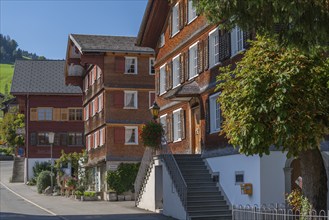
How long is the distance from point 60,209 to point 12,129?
126 ft

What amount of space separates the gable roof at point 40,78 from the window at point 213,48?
38.9 m

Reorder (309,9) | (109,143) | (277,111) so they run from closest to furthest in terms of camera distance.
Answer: (309,9), (277,111), (109,143)

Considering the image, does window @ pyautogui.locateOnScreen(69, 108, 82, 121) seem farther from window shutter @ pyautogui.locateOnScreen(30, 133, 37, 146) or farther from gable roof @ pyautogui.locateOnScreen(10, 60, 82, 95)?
window shutter @ pyautogui.locateOnScreen(30, 133, 37, 146)

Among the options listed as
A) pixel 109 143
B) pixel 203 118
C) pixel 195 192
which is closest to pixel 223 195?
pixel 195 192

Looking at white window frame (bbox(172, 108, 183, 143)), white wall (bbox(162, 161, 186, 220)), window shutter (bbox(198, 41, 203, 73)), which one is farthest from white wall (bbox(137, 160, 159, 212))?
window shutter (bbox(198, 41, 203, 73))

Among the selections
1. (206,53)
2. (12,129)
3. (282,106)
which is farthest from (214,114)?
(12,129)

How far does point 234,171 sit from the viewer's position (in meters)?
24.5

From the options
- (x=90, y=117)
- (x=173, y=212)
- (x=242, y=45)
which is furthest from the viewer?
(x=90, y=117)

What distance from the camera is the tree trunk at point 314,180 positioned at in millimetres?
15172

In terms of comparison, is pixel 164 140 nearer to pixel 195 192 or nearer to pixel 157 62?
pixel 157 62

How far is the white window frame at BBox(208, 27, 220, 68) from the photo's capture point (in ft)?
88.1

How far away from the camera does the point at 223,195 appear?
25.5 meters

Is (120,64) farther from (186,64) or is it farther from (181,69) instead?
(186,64)

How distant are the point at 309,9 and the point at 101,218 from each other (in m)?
18.4
